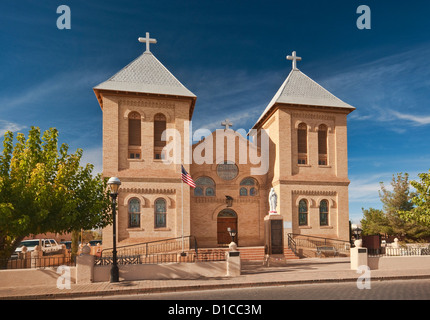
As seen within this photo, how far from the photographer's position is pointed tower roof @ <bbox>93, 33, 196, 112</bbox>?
25094mm

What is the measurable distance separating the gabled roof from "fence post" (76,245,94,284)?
17.8 m

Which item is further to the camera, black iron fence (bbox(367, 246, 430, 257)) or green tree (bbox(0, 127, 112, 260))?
black iron fence (bbox(367, 246, 430, 257))

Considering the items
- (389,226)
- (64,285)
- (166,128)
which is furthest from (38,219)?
(389,226)

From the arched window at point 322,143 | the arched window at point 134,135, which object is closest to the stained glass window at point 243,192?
the arched window at point 322,143

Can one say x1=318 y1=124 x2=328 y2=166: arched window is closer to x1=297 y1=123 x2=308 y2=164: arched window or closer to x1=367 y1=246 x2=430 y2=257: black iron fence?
x1=297 y1=123 x2=308 y2=164: arched window

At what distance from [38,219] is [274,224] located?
488 inches

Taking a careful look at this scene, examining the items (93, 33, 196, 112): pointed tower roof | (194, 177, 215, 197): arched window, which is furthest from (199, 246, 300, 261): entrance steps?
(93, 33, 196, 112): pointed tower roof

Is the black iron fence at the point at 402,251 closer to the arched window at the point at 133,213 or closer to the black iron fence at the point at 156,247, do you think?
the black iron fence at the point at 156,247

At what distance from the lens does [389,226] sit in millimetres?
37031

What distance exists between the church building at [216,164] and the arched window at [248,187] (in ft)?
0.26

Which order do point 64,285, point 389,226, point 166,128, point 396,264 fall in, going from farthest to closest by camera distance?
point 389,226 < point 166,128 < point 396,264 < point 64,285

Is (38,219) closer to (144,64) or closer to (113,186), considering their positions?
(113,186)

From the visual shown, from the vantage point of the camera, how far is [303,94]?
28.6 metres
